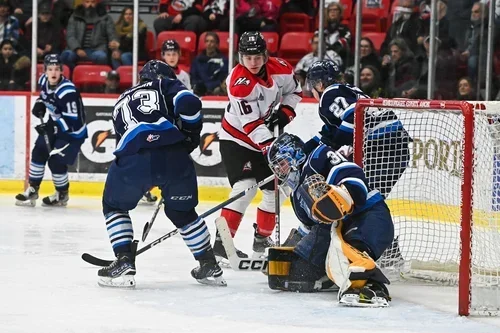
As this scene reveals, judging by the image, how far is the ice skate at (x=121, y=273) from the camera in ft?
15.2

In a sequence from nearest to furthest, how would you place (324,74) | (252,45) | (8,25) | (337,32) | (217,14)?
(324,74)
(252,45)
(337,32)
(217,14)
(8,25)

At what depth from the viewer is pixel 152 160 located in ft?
15.1

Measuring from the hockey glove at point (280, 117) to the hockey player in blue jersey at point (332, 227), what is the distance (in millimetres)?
1061

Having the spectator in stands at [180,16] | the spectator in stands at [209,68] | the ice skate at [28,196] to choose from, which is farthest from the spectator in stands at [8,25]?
the ice skate at [28,196]

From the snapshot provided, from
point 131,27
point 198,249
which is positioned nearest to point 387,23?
point 131,27

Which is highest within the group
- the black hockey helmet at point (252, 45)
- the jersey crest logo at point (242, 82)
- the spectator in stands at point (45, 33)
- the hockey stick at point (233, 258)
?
the spectator in stands at point (45, 33)

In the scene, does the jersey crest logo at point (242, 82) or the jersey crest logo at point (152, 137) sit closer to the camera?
the jersey crest logo at point (152, 137)

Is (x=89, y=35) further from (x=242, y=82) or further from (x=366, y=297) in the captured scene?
(x=366, y=297)

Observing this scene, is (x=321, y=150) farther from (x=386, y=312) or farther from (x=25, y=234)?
(x=25, y=234)

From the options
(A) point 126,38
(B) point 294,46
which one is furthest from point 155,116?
(B) point 294,46

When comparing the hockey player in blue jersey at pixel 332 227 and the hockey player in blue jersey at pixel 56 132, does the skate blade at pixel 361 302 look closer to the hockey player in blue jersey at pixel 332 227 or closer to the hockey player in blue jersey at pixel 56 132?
the hockey player in blue jersey at pixel 332 227

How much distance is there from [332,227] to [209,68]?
14.5ft

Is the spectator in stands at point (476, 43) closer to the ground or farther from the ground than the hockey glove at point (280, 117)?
farther from the ground

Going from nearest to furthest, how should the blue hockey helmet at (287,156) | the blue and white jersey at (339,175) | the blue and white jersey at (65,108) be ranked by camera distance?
the blue and white jersey at (339,175) → the blue hockey helmet at (287,156) → the blue and white jersey at (65,108)
